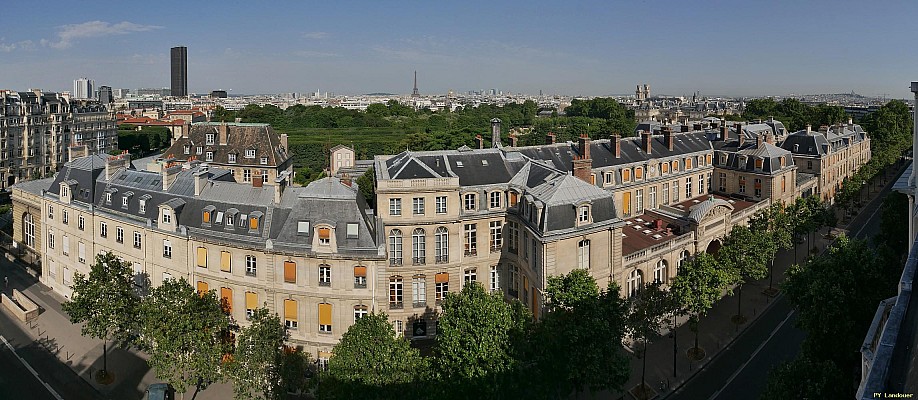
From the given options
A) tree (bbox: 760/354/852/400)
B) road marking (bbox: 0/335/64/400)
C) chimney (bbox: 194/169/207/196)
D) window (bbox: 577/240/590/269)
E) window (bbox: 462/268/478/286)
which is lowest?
road marking (bbox: 0/335/64/400)

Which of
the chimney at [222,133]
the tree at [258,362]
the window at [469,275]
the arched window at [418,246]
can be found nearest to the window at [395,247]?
the arched window at [418,246]

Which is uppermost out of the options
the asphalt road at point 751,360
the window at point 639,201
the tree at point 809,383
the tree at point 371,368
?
the window at point 639,201

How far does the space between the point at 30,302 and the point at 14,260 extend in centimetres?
1382

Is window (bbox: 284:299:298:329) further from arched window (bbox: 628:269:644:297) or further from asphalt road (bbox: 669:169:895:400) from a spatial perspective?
asphalt road (bbox: 669:169:895:400)

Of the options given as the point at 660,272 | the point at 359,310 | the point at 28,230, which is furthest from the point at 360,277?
the point at 28,230

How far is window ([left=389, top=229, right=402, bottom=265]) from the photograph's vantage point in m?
34.8

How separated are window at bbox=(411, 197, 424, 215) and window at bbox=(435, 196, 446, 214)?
84 centimetres

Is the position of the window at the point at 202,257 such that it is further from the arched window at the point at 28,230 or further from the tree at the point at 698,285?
the arched window at the point at 28,230

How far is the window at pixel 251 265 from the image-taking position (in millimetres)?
35156

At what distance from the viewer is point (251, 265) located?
3528cm

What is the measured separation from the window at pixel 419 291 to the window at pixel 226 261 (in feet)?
33.6

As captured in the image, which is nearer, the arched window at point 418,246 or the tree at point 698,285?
the tree at point 698,285

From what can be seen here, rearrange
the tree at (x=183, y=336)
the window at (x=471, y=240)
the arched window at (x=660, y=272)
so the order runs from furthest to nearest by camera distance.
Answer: the arched window at (x=660, y=272)
the window at (x=471, y=240)
the tree at (x=183, y=336)

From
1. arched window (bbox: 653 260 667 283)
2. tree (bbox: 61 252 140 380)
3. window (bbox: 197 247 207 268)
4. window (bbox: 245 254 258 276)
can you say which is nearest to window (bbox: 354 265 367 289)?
window (bbox: 245 254 258 276)
